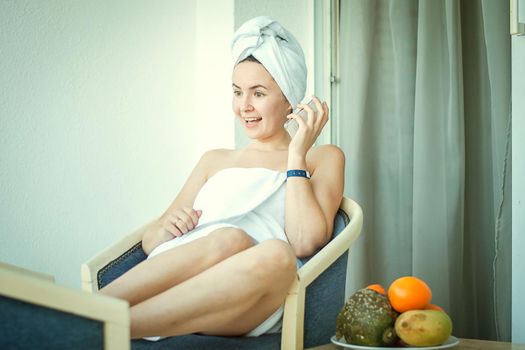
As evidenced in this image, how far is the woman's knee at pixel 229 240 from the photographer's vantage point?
193 cm

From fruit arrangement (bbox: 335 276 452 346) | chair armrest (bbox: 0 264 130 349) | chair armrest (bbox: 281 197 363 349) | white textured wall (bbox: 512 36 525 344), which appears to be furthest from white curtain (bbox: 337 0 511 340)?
chair armrest (bbox: 0 264 130 349)

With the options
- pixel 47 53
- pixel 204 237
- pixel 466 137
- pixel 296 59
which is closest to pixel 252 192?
pixel 204 237

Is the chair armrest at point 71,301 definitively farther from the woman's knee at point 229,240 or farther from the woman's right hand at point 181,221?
the woman's right hand at point 181,221

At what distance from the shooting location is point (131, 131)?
3.49m

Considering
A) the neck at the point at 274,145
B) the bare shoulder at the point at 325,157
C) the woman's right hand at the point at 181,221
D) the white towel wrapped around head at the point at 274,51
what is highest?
the white towel wrapped around head at the point at 274,51

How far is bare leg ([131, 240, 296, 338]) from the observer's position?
5.45 ft

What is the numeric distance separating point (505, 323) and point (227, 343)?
1.13m

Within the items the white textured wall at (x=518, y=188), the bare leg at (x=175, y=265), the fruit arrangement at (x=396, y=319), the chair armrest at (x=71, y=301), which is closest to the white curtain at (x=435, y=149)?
the white textured wall at (x=518, y=188)

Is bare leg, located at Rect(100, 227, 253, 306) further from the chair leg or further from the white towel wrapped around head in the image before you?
the white towel wrapped around head

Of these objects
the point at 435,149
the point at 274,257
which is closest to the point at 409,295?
the point at 274,257

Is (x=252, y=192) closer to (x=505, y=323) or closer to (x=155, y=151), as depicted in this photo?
(x=505, y=323)

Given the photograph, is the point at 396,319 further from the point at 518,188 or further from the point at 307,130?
the point at 518,188

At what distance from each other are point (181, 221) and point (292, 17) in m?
1.60

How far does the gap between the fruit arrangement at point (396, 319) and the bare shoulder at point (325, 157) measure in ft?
2.08
